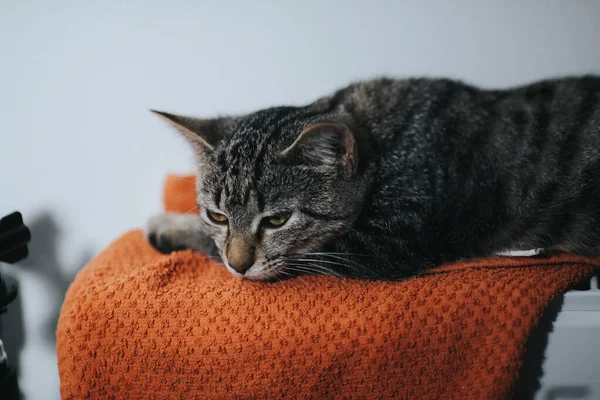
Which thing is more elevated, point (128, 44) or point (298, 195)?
point (128, 44)

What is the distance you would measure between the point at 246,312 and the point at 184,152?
0.72 metres

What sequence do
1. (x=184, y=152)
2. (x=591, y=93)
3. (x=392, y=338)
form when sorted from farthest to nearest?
(x=184, y=152), (x=591, y=93), (x=392, y=338)

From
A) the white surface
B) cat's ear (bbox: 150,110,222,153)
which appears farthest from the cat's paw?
the white surface

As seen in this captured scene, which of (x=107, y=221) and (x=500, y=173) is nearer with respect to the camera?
(x=500, y=173)

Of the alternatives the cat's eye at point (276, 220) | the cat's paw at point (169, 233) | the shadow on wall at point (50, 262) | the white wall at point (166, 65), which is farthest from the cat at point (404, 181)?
the shadow on wall at point (50, 262)

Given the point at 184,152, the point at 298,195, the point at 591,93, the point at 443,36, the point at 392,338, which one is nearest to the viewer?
the point at 392,338

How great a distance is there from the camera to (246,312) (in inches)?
32.7

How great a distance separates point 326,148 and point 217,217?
314 millimetres

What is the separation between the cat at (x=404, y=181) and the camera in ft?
2.90

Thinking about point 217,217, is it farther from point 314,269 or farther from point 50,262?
point 50,262

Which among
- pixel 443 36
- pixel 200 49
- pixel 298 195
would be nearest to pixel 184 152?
pixel 200 49

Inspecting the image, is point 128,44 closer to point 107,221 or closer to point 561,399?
point 107,221

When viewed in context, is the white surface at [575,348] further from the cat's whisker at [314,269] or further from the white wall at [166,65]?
the white wall at [166,65]

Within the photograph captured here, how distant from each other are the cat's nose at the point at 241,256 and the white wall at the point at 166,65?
598mm
